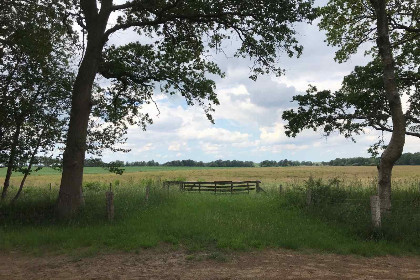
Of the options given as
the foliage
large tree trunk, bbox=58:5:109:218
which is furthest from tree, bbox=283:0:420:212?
large tree trunk, bbox=58:5:109:218

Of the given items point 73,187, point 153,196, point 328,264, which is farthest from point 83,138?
point 328,264

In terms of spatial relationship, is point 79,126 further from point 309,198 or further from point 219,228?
point 309,198

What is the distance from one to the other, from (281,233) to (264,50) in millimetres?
7251

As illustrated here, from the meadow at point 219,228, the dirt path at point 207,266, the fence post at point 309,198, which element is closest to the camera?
the dirt path at point 207,266

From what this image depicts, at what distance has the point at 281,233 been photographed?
35.2ft

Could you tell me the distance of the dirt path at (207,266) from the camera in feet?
23.9

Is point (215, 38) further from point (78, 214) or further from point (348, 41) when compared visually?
point (78, 214)

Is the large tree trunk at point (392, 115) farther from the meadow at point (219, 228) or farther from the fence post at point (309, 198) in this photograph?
the fence post at point (309, 198)

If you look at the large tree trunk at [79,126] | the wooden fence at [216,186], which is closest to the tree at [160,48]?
the large tree trunk at [79,126]

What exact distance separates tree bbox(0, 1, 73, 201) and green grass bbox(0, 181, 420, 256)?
2.52m

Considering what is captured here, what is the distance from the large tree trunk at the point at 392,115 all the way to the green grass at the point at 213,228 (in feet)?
3.21

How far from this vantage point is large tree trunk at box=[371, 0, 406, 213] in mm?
12344

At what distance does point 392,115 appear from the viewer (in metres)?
12.6

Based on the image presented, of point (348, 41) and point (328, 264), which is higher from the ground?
point (348, 41)
